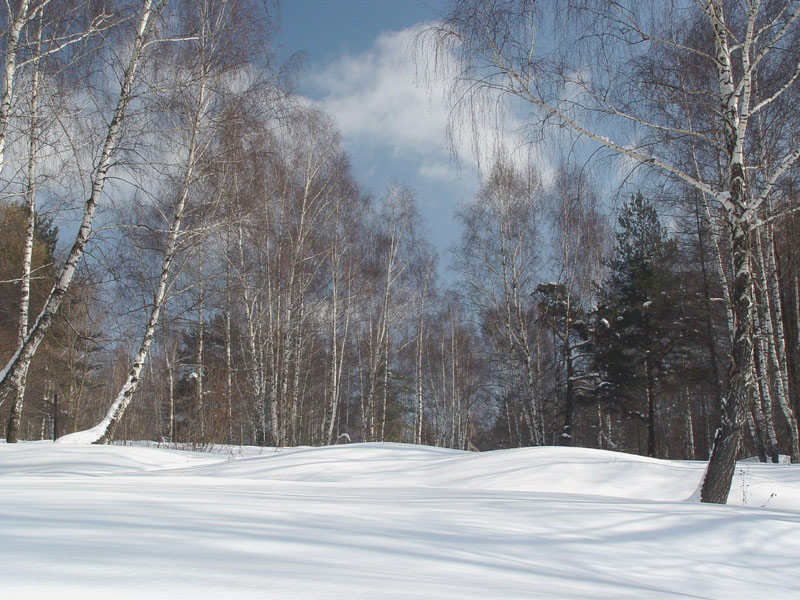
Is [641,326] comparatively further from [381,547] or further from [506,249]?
[381,547]

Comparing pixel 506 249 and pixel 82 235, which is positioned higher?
pixel 506 249

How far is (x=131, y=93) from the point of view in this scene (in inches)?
264

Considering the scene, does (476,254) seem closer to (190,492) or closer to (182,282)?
Answer: (182,282)

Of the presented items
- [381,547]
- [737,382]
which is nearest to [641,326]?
[737,382]

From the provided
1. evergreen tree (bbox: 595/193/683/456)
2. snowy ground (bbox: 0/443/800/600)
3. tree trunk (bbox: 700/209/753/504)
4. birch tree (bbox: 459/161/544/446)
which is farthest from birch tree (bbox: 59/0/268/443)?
evergreen tree (bbox: 595/193/683/456)

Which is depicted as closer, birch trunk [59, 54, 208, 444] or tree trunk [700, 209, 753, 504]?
tree trunk [700, 209, 753, 504]

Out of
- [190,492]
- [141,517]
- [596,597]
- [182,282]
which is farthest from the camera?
[182,282]

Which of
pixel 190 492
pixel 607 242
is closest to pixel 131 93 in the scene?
pixel 190 492

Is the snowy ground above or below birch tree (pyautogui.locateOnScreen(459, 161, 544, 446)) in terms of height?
below

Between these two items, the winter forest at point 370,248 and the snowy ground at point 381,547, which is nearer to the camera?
the snowy ground at point 381,547

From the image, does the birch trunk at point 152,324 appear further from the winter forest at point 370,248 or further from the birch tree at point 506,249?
the birch tree at point 506,249

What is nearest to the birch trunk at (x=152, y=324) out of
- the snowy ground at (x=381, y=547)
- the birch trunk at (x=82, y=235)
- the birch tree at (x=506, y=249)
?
the birch trunk at (x=82, y=235)

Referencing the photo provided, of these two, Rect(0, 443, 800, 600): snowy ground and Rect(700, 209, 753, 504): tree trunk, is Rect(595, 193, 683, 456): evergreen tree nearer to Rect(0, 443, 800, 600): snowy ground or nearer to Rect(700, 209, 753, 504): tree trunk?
Rect(700, 209, 753, 504): tree trunk

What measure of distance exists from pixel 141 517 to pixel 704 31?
304 inches
